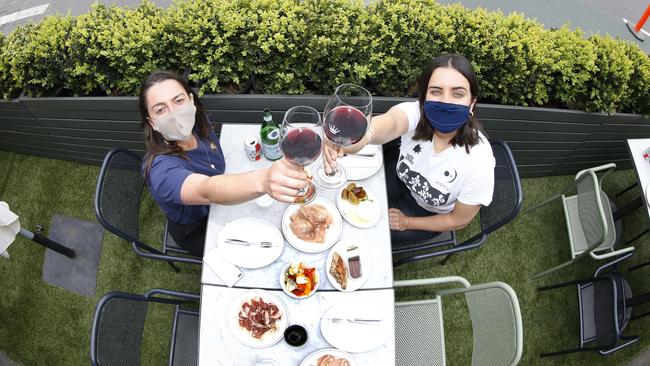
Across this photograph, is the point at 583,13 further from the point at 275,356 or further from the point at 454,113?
the point at 275,356

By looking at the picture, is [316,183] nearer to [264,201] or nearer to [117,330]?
[264,201]

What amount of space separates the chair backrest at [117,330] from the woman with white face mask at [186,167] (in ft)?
1.60

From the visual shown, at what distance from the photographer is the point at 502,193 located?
2594mm

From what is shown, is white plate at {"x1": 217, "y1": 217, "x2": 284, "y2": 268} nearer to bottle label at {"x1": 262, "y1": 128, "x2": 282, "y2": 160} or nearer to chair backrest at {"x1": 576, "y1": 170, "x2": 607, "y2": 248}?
bottle label at {"x1": 262, "y1": 128, "x2": 282, "y2": 160}

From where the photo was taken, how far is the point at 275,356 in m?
1.97

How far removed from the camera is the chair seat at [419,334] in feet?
7.94

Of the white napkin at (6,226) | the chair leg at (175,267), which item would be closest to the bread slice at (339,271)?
the chair leg at (175,267)

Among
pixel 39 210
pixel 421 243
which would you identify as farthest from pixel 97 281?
pixel 421 243

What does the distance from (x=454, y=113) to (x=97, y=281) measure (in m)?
2.83

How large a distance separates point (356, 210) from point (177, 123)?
0.99 meters

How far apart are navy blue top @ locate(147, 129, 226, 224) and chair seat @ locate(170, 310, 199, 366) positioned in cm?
55

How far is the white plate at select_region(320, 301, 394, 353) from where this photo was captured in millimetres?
1981

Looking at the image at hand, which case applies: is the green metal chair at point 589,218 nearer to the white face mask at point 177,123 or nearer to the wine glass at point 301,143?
the wine glass at point 301,143

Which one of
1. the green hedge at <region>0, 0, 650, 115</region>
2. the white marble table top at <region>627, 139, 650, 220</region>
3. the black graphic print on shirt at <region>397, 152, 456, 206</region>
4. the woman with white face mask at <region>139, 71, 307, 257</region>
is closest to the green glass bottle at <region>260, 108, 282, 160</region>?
the woman with white face mask at <region>139, 71, 307, 257</region>
